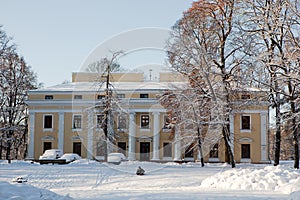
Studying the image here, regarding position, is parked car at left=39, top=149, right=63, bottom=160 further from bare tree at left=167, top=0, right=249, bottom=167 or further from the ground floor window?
bare tree at left=167, top=0, right=249, bottom=167

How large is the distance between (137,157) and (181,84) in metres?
15.5

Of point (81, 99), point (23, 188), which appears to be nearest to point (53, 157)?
point (81, 99)

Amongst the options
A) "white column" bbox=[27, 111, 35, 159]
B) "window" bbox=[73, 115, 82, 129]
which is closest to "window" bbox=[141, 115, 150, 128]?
"window" bbox=[73, 115, 82, 129]

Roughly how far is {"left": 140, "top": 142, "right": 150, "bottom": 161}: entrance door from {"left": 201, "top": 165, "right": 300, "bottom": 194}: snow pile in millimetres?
26431

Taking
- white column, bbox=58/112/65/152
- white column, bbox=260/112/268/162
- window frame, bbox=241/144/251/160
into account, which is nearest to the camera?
white column, bbox=260/112/268/162

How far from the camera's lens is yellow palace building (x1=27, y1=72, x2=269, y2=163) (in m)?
41.0

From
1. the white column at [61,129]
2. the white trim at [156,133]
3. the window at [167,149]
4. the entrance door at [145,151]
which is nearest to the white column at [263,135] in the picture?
the window at [167,149]

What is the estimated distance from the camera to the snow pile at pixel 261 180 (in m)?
12.8

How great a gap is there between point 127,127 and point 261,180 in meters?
29.1

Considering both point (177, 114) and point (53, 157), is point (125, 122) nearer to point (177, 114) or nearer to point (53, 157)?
point (53, 157)

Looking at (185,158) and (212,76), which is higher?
(212,76)

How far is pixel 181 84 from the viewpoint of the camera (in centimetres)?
2770

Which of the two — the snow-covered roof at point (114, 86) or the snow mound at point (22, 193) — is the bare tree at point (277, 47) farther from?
the snow-covered roof at point (114, 86)

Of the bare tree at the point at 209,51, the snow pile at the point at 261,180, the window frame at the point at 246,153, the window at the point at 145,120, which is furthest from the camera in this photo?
the window at the point at 145,120
